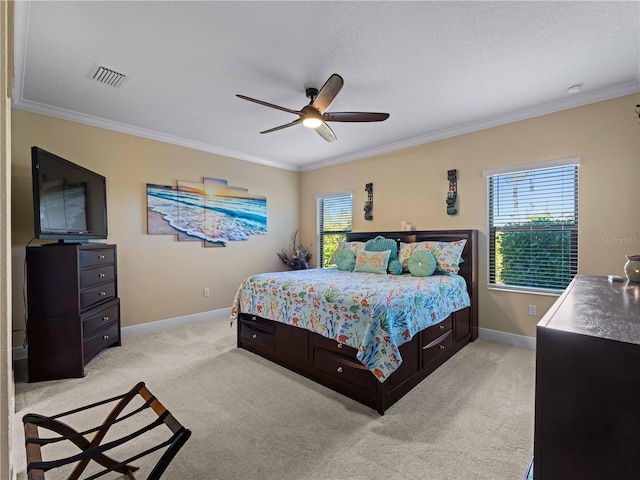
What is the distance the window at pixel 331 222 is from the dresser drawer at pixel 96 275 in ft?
10.9

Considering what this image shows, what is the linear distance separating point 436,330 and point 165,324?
11.5ft

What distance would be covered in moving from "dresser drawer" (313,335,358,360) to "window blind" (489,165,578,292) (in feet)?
7.70

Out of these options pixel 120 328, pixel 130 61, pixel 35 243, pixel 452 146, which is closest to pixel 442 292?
pixel 452 146

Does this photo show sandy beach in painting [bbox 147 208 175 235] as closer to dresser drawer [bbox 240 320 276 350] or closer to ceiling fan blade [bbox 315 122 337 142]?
dresser drawer [bbox 240 320 276 350]

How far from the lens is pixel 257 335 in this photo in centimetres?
309

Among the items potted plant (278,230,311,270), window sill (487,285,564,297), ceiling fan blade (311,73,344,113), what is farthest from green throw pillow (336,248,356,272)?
ceiling fan blade (311,73,344,113)

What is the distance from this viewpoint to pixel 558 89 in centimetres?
284

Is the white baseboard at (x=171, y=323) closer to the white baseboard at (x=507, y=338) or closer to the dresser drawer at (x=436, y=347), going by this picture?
the dresser drawer at (x=436, y=347)

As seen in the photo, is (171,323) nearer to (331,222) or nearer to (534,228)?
(331,222)

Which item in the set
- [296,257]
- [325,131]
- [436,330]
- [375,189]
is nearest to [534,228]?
[436,330]

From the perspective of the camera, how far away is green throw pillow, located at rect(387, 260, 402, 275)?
3572 mm

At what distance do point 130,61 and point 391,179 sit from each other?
11.4 ft

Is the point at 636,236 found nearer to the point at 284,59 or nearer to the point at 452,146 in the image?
the point at 452,146

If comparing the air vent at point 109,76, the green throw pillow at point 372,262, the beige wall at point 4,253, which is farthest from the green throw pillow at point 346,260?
the beige wall at point 4,253
